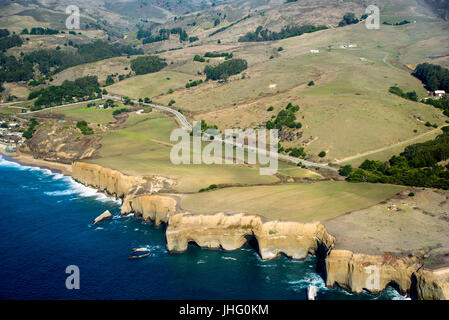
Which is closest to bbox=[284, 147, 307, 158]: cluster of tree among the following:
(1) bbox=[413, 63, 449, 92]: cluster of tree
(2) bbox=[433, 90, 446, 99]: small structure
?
(2) bbox=[433, 90, 446, 99]: small structure

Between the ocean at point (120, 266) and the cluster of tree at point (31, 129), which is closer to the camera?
the ocean at point (120, 266)

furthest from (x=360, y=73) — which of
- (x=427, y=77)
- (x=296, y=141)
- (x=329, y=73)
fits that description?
(x=296, y=141)

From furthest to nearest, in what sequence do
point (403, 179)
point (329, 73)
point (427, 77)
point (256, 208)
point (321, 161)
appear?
point (329, 73) → point (427, 77) → point (321, 161) → point (403, 179) → point (256, 208)

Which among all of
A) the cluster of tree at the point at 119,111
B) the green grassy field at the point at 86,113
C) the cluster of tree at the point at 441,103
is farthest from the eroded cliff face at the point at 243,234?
the cluster of tree at the point at 119,111

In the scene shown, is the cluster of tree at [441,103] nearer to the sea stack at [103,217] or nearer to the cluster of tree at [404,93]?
the cluster of tree at [404,93]

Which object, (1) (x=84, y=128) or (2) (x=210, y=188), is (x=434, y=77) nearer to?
(2) (x=210, y=188)

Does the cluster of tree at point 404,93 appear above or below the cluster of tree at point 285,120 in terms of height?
above
